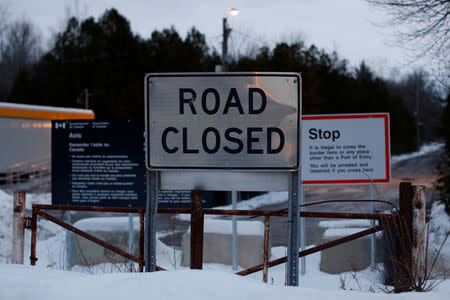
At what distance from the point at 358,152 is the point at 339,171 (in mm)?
422

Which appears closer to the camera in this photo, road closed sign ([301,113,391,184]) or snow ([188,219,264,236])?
road closed sign ([301,113,391,184])

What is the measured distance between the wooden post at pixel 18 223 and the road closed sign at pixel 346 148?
4.22 metres

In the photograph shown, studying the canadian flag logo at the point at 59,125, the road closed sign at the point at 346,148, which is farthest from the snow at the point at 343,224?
the canadian flag logo at the point at 59,125

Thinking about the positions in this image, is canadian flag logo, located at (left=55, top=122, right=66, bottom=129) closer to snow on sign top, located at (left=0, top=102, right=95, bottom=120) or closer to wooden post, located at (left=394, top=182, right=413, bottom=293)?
wooden post, located at (left=394, top=182, right=413, bottom=293)

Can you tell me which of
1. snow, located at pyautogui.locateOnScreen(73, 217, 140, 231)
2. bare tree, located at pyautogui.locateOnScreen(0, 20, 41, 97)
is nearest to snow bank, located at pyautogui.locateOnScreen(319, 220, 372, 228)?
snow, located at pyautogui.locateOnScreen(73, 217, 140, 231)

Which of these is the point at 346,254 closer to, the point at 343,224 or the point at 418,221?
the point at 343,224

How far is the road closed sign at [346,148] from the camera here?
24.5 feet

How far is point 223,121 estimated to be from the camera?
11.9 ft

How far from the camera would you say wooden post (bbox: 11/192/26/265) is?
4.96 m

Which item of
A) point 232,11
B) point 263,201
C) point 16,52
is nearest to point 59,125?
point 232,11

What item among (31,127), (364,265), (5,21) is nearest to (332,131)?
(364,265)

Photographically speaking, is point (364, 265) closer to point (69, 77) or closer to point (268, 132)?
point (268, 132)

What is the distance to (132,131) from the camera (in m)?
7.38

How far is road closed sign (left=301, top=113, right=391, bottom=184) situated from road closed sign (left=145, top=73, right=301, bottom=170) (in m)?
3.97
